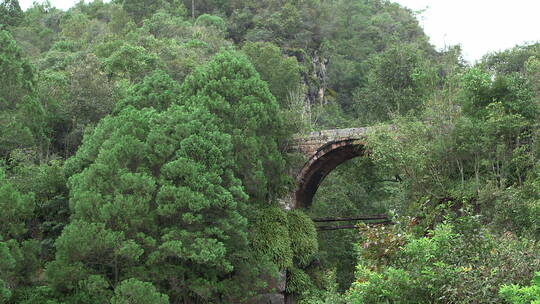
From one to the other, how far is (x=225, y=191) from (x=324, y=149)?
7.85 m

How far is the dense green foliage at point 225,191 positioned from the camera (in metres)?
11.9

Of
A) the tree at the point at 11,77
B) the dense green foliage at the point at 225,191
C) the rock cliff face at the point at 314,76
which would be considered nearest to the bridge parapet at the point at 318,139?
the dense green foliage at the point at 225,191

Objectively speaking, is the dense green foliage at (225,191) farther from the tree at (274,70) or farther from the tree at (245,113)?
the tree at (274,70)

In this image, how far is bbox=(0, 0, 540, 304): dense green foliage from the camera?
11.9 metres

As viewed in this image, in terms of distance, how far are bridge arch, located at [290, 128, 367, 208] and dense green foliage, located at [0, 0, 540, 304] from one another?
63 cm

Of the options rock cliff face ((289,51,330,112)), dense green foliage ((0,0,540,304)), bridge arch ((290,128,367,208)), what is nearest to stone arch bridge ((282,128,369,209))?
bridge arch ((290,128,367,208))

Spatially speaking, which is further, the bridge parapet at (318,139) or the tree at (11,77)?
the bridge parapet at (318,139)

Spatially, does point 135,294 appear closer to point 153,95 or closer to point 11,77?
point 153,95

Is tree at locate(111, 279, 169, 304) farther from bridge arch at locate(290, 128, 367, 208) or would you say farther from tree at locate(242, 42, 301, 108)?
tree at locate(242, 42, 301, 108)

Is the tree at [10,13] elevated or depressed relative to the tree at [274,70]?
elevated

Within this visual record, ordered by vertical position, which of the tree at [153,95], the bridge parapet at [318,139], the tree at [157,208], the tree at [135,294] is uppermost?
the tree at [153,95]

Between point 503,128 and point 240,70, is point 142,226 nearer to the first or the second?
point 240,70

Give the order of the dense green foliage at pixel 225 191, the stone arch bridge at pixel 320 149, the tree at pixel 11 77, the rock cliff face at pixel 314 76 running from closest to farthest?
the dense green foliage at pixel 225 191, the tree at pixel 11 77, the stone arch bridge at pixel 320 149, the rock cliff face at pixel 314 76

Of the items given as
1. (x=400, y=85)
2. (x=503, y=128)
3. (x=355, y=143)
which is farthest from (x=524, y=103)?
(x=400, y=85)
